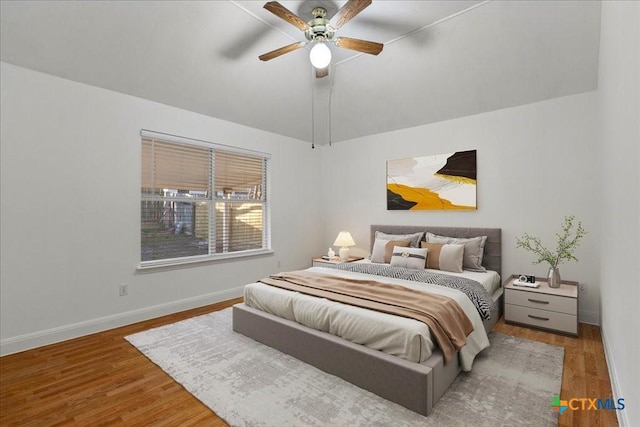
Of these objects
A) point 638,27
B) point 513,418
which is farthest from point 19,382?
point 638,27

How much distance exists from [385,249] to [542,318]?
1.82 m

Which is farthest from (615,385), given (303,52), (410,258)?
(303,52)

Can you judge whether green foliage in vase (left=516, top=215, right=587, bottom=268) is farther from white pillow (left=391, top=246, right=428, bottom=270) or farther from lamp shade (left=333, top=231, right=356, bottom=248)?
lamp shade (left=333, top=231, right=356, bottom=248)

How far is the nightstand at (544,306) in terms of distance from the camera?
2959 mm

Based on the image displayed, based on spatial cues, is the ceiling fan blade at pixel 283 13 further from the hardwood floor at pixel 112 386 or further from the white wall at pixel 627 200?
the hardwood floor at pixel 112 386

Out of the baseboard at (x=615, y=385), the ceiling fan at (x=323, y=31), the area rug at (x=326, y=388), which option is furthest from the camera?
the ceiling fan at (x=323, y=31)

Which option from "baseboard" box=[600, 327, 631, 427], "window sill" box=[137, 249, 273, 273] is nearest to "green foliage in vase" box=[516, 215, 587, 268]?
"baseboard" box=[600, 327, 631, 427]

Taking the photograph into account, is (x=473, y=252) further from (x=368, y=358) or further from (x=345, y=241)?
(x=368, y=358)

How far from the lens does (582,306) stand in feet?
11.0

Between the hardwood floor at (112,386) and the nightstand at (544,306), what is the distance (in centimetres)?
14

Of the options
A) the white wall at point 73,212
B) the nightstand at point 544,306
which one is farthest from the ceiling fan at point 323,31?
A: the nightstand at point 544,306

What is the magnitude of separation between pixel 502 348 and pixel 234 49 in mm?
3900

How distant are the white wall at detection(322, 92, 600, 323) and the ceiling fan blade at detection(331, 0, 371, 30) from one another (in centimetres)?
246

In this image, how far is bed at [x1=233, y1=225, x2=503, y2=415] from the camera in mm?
1894
